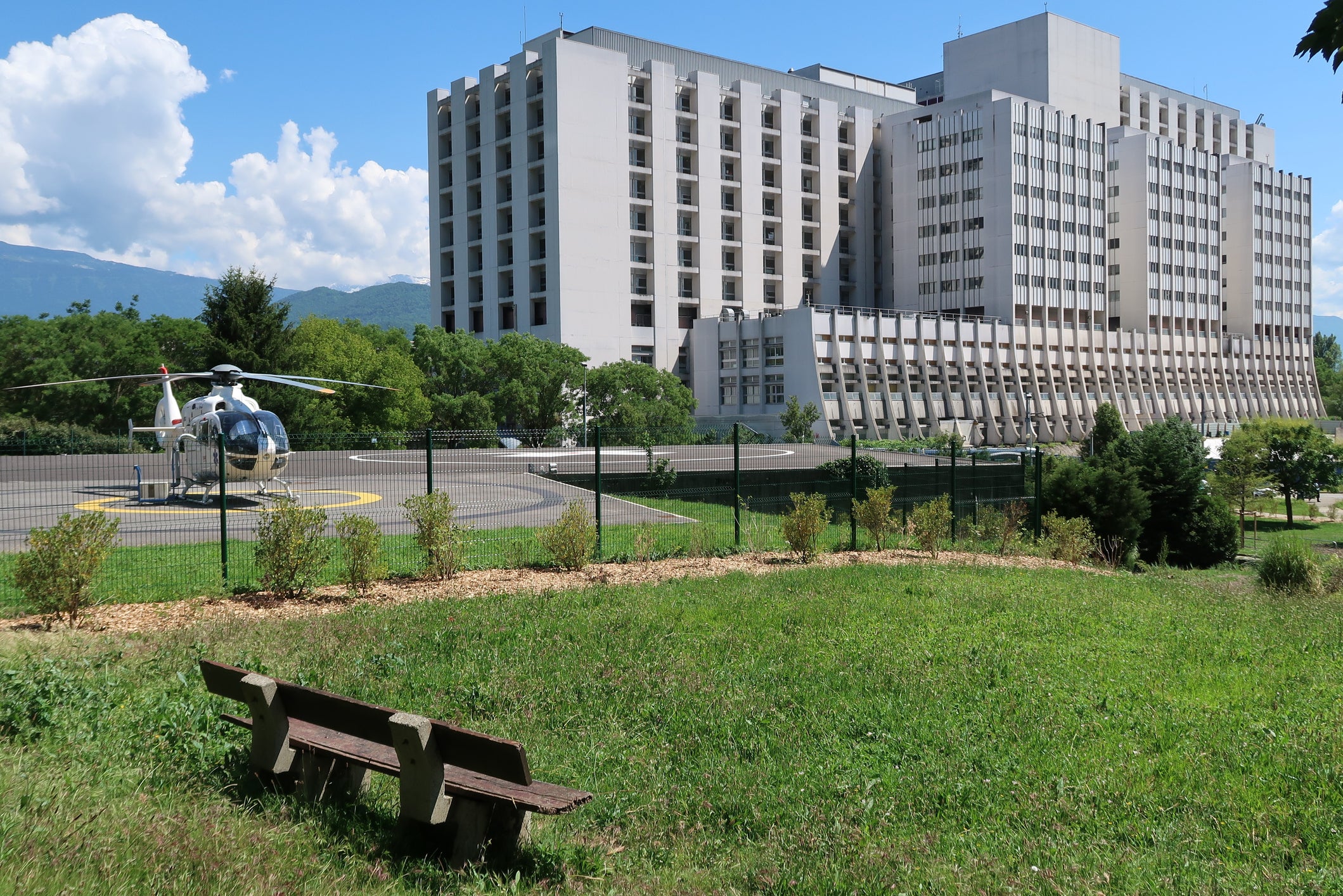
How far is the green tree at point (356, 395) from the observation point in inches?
2201

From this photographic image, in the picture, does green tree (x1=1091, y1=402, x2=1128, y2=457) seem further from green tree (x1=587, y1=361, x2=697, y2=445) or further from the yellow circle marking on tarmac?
the yellow circle marking on tarmac

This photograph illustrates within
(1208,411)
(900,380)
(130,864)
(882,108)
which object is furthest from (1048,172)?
(130,864)

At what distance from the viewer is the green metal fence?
15.8m

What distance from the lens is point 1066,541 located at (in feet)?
66.1

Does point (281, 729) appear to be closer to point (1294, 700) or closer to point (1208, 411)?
point (1294, 700)

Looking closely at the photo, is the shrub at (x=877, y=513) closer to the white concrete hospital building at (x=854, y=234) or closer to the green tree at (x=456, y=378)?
the green tree at (x=456, y=378)

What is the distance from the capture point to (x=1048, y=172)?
8544cm

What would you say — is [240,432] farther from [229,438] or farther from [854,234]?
[854,234]

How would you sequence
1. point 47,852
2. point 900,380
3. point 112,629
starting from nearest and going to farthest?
point 47,852, point 112,629, point 900,380

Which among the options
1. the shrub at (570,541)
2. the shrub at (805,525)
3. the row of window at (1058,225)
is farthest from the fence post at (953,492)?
the row of window at (1058,225)

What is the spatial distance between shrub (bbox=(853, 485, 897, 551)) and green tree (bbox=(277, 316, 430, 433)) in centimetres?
4265

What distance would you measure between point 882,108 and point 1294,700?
97.5 m

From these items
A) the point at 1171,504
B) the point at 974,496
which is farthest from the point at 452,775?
the point at 1171,504

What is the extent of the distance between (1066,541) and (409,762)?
17.9 metres
